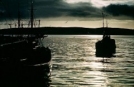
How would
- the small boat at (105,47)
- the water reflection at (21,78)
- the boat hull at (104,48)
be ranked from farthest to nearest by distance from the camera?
the small boat at (105,47) → the boat hull at (104,48) → the water reflection at (21,78)

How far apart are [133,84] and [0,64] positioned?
2546 cm

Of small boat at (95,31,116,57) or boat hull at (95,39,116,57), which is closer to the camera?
boat hull at (95,39,116,57)

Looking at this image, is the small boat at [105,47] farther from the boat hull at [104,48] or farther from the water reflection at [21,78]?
the water reflection at [21,78]

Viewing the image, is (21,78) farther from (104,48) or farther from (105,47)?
(105,47)

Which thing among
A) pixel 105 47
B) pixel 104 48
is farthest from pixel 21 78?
pixel 105 47

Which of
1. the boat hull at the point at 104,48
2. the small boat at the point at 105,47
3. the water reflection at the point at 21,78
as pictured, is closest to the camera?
the water reflection at the point at 21,78

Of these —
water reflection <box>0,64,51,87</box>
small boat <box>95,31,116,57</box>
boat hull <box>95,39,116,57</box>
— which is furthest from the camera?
small boat <box>95,31,116,57</box>

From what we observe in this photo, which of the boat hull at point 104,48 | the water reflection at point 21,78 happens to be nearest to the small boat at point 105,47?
the boat hull at point 104,48

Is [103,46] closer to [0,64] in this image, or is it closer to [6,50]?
[6,50]

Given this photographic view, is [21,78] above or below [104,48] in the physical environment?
below

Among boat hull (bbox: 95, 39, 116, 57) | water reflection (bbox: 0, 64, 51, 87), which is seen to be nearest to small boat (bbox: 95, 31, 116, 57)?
boat hull (bbox: 95, 39, 116, 57)

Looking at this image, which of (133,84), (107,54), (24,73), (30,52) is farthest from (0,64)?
(107,54)

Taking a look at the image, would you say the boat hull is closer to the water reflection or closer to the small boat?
the small boat

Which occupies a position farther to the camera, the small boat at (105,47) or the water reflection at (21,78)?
the small boat at (105,47)
